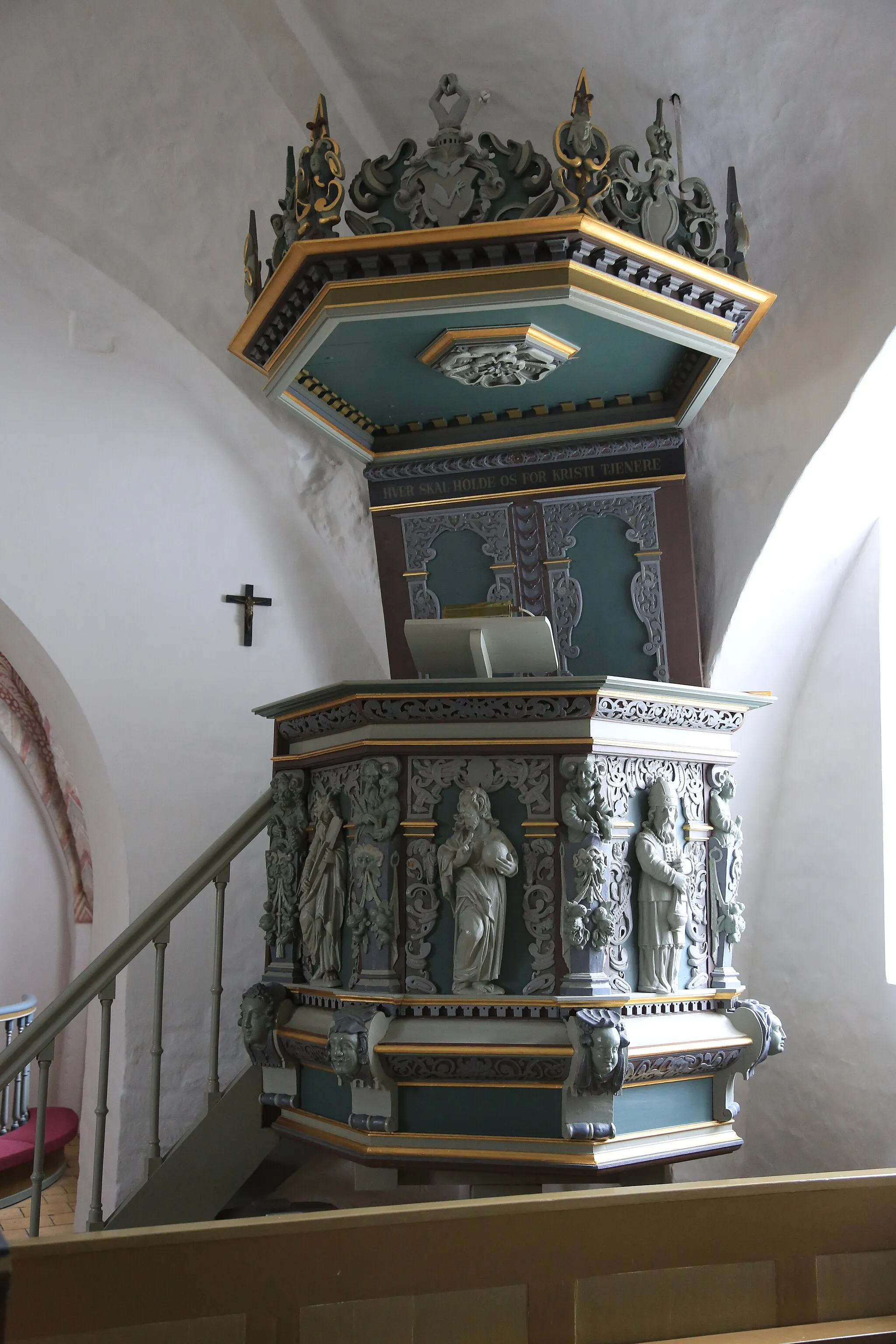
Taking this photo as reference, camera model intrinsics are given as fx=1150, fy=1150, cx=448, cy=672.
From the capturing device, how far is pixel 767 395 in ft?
16.5

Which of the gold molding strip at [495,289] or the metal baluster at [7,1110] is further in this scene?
the metal baluster at [7,1110]

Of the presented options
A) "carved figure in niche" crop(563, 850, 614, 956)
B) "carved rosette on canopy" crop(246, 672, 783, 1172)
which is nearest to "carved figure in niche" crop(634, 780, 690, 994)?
"carved rosette on canopy" crop(246, 672, 783, 1172)

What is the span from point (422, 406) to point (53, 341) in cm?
190

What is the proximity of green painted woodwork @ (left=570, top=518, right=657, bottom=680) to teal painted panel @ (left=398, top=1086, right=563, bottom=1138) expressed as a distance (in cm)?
223

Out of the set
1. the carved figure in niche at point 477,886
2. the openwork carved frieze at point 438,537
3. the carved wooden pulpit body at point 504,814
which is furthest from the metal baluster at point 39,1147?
the openwork carved frieze at point 438,537

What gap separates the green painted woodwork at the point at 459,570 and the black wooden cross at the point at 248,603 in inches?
37.9

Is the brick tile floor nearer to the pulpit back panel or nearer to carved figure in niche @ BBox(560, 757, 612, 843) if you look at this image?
the pulpit back panel

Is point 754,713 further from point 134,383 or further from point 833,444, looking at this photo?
point 134,383

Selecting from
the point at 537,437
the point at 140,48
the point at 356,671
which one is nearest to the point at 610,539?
the point at 537,437

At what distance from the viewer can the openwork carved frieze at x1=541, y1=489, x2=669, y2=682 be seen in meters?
5.25

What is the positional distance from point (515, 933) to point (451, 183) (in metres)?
2.55

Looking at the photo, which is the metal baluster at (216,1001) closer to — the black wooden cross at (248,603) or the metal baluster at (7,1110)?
the black wooden cross at (248,603)

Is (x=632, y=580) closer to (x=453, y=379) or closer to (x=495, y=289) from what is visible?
(x=453, y=379)

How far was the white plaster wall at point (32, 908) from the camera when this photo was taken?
29.0 ft
